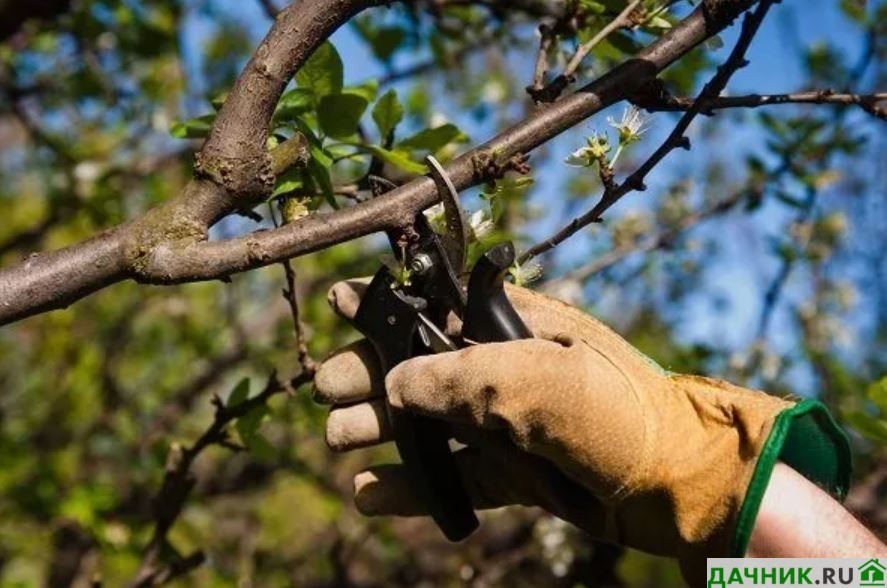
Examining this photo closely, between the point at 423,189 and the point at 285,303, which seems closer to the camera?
the point at 423,189

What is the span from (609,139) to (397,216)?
291 mm

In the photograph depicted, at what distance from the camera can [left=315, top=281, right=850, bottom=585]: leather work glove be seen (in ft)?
3.74

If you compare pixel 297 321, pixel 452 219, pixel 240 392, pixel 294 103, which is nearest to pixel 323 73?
pixel 294 103

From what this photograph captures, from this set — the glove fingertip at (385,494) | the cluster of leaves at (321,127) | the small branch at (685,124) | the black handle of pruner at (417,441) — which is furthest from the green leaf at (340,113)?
the glove fingertip at (385,494)

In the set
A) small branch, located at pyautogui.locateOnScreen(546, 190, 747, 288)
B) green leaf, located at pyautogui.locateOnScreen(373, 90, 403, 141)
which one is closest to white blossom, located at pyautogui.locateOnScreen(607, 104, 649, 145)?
green leaf, located at pyautogui.locateOnScreen(373, 90, 403, 141)

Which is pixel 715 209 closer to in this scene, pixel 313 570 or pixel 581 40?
pixel 581 40

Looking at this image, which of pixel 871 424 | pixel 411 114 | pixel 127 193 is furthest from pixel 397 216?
pixel 127 193

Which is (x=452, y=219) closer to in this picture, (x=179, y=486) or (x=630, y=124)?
(x=630, y=124)

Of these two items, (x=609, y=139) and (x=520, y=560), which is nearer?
(x=609, y=139)

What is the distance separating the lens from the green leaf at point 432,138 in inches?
55.4

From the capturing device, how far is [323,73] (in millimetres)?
1304

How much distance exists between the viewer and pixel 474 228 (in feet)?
4.23

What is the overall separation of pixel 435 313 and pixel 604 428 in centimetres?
29

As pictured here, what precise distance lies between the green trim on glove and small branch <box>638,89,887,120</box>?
1.27 feet
